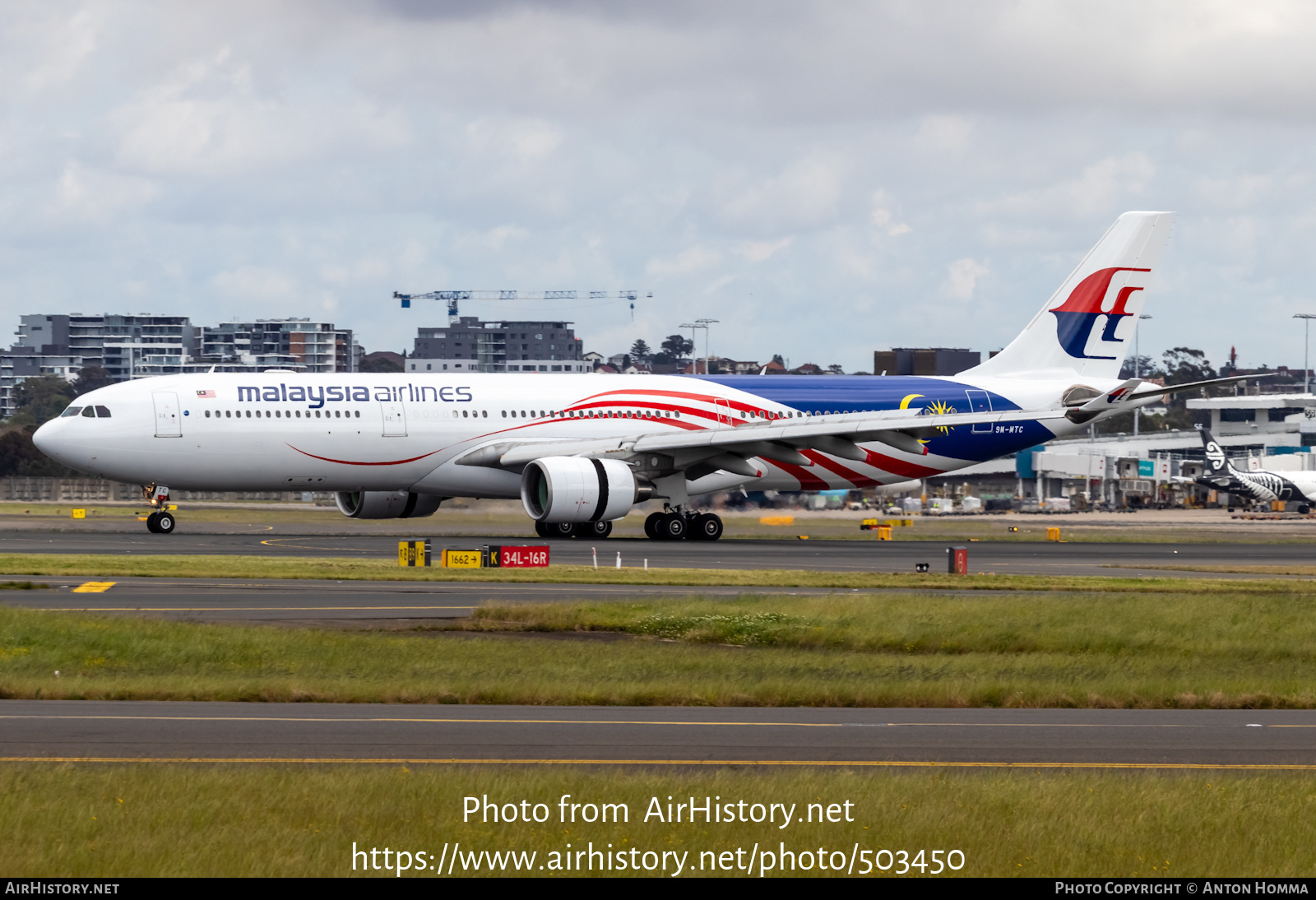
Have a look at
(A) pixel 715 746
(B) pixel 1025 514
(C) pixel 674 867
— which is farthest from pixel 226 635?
(B) pixel 1025 514

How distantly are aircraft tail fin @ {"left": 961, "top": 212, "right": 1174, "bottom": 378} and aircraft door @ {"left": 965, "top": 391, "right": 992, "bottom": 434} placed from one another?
198cm

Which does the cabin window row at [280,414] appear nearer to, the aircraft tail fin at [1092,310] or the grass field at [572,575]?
the grass field at [572,575]

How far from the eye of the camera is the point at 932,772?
12.8 metres

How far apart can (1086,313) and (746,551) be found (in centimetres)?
1754

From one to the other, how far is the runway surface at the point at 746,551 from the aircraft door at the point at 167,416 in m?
3.04

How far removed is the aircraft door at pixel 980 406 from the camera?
175ft

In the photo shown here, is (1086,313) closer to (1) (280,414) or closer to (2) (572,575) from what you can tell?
(2) (572,575)

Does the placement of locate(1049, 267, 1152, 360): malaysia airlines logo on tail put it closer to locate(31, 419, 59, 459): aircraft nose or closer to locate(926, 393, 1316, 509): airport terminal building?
locate(31, 419, 59, 459): aircraft nose

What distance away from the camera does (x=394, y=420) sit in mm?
46125

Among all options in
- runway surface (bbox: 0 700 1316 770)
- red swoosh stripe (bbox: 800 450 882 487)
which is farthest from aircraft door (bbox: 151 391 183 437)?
runway surface (bbox: 0 700 1316 770)

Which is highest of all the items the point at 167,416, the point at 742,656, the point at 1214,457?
the point at 167,416

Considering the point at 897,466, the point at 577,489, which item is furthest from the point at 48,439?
the point at 897,466

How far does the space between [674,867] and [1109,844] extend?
286 centimetres

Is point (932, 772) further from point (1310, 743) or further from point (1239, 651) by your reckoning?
point (1239, 651)
